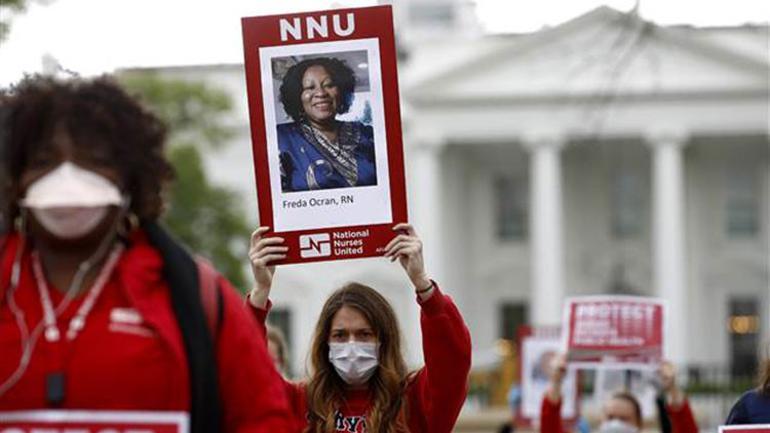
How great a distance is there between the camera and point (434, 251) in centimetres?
6831

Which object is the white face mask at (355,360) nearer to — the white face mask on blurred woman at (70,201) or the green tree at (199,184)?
the white face mask on blurred woman at (70,201)

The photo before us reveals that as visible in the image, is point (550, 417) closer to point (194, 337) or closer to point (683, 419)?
point (683, 419)

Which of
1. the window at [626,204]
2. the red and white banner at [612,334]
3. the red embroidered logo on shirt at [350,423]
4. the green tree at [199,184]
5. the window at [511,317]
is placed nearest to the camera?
the red embroidered logo on shirt at [350,423]

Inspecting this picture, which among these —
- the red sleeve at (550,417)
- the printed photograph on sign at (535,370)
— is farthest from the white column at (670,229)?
the red sleeve at (550,417)

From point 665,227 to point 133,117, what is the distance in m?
63.9

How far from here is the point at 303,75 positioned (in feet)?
17.7

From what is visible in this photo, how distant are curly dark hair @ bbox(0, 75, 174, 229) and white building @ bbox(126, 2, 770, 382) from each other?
60058mm

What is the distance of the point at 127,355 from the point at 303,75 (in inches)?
76.1

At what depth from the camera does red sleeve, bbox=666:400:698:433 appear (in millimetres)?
7930

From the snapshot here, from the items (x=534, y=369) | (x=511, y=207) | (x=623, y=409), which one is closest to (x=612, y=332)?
(x=623, y=409)

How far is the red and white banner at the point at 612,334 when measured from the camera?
11.1 metres

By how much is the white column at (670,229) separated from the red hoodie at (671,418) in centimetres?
5821

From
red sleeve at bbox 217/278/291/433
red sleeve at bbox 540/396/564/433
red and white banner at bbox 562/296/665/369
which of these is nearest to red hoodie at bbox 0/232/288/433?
red sleeve at bbox 217/278/291/433

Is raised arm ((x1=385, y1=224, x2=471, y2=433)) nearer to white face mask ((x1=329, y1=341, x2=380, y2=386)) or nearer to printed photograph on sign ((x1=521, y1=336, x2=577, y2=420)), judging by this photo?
white face mask ((x1=329, y1=341, x2=380, y2=386))
